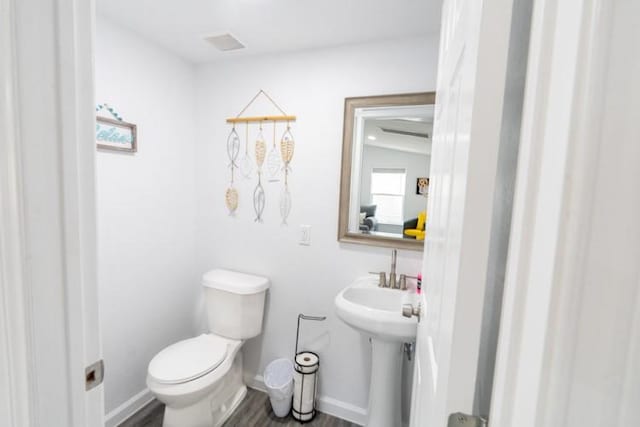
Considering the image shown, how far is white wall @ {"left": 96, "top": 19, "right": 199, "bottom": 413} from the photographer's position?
1.59 meters

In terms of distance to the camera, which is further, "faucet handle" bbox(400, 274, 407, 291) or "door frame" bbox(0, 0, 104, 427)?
"faucet handle" bbox(400, 274, 407, 291)

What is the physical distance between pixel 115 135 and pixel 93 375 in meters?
1.41

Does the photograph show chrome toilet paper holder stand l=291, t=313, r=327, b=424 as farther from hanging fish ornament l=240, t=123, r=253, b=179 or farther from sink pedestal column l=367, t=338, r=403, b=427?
hanging fish ornament l=240, t=123, r=253, b=179

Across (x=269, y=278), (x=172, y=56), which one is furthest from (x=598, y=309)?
(x=172, y=56)

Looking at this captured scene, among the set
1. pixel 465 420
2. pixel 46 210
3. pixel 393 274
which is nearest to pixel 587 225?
pixel 465 420

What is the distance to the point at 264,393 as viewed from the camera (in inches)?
77.9

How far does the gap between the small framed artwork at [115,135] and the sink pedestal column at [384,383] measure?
1.73 m

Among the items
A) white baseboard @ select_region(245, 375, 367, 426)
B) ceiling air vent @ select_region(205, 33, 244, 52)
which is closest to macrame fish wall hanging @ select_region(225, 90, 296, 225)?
ceiling air vent @ select_region(205, 33, 244, 52)

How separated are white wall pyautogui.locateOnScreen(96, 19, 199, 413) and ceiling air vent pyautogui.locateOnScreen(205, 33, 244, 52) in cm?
36

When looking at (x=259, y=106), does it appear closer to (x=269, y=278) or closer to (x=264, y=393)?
(x=269, y=278)

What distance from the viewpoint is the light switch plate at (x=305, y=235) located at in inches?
72.5

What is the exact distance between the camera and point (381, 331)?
1.26m

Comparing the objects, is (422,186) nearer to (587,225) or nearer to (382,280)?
(382,280)

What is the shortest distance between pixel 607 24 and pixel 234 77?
6.64ft
